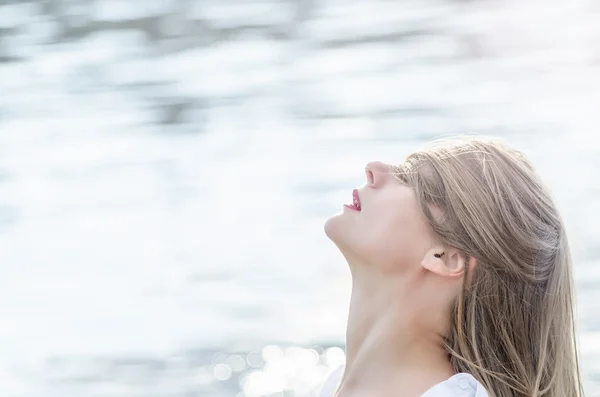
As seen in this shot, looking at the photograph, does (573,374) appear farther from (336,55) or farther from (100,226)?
(100,226)

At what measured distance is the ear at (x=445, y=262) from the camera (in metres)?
1.31

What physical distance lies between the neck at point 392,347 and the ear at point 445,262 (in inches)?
2.0

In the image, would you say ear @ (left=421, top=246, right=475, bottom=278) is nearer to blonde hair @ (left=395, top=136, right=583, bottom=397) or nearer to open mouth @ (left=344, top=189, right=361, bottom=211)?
blonde hair @ (left=395, top=136, right=583, bottom=397)

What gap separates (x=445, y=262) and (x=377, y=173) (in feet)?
0.57

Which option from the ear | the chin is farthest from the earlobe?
the chin

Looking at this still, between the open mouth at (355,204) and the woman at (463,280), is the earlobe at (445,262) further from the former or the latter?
the open mouth at (355,204)

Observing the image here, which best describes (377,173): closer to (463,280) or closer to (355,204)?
(355,204)

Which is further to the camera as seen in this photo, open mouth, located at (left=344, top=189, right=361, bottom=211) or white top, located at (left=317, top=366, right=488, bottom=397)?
open mouth, located at (left=344, top=189, right=361, bottom=211)

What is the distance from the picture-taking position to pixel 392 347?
4.35 feet

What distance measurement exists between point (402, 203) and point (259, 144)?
2123mm

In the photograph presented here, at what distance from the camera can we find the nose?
1373 mm

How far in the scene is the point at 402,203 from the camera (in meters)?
1.34

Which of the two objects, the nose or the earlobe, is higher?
the nose

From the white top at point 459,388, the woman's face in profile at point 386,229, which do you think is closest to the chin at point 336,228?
the woman's face in profile at point 386,229
